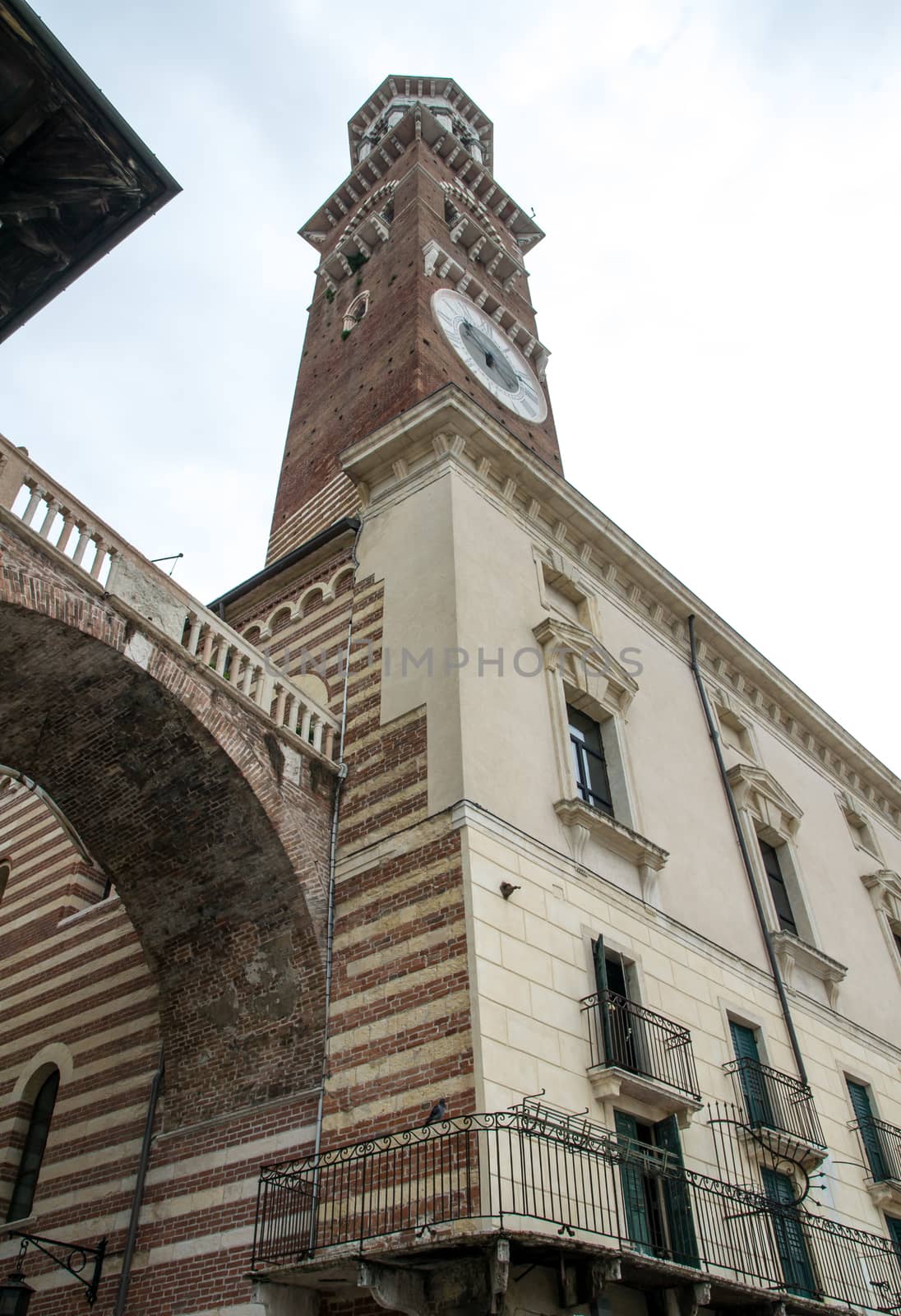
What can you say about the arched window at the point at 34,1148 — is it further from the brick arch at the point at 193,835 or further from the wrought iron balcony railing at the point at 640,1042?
the wrought iron balcony railing at the point at 640,1042

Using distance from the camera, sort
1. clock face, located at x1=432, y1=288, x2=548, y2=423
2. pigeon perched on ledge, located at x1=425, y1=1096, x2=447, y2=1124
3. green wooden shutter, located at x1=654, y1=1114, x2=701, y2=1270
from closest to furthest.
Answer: pigeon perched on ledge, located at x1=425, y1=1096, x2=447, y2=1124
green wooden shutter, located at x1=654, y1=1114, x2=701, y2=1270
clock face, located at x1=432, y1=288, x2=548, y2=423

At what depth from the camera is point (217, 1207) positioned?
1066 centimetres

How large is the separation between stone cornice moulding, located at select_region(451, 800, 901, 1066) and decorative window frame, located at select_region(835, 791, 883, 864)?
5.59m

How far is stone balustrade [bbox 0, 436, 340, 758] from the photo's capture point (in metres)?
10.1

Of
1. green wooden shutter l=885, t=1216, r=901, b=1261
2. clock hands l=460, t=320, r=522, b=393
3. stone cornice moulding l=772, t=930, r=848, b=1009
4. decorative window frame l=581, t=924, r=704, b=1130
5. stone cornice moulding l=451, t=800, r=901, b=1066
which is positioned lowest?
green wooden shutter l=885, t=1216, r=901, b=1261

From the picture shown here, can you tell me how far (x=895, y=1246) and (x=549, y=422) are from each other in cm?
1918

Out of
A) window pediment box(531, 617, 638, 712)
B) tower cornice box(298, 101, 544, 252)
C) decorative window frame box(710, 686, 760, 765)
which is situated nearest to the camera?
window pediment box(531, 617, 638, 712)

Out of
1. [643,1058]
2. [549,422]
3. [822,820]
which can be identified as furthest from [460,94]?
[643,1058]

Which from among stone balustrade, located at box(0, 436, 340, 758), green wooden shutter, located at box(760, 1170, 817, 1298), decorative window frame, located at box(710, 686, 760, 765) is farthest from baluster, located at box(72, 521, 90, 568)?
decorative window frame, located at box(710, 686, 760, 765)

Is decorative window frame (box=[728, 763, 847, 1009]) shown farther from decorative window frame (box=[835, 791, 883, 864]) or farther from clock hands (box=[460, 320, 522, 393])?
clock hands (box=[460, 320, 522, 393])

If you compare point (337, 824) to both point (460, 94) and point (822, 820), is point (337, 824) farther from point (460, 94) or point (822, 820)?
point (460, 94)

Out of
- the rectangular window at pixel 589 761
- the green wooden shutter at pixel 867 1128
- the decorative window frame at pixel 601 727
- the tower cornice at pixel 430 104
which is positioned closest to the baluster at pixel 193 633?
the decorative window frame at pixel 601 727

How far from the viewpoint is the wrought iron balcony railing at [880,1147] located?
13969mm

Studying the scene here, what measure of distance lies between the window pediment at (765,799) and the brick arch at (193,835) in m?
7.48
